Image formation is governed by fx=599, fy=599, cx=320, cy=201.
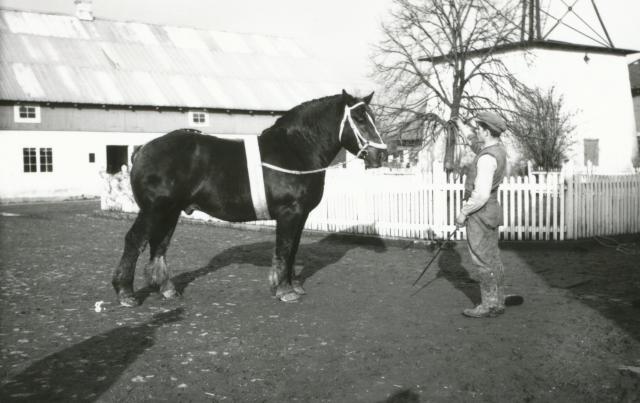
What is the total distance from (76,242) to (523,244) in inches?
385

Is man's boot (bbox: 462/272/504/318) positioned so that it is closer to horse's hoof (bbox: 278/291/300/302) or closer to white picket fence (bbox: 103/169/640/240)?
horse's hoof (bbox: 278/291/300/302)

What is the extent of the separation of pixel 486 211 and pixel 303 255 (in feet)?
18.2

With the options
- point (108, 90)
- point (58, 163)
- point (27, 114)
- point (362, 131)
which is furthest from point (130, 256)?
point (108, 90)

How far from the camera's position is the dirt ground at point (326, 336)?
14.8 feet

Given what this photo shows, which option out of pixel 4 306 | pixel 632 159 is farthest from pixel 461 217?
pixel 632 159

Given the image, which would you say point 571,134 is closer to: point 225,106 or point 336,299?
point 225,106

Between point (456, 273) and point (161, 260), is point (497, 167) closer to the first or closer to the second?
point (456, 273)

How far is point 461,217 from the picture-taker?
6.31 meters

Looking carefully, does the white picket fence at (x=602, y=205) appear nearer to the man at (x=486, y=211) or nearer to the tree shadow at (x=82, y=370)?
the man at (x=486, y=211)

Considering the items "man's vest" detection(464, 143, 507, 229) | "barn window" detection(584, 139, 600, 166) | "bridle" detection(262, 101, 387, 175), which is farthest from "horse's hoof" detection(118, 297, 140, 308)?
"barn window" detection(584, 139, 600, 166)

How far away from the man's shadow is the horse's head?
2157mm

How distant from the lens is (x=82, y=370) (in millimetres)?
4871

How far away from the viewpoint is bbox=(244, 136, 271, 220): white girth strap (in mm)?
7266

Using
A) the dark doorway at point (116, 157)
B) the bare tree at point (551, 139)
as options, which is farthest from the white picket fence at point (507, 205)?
the dark doorway at point (116, 157)
